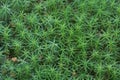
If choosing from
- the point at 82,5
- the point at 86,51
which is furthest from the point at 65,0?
the point at 86,51

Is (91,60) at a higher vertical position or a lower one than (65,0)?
lower

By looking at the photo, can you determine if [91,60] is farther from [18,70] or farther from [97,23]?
[18,70]

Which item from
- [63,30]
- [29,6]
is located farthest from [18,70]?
[29,6]

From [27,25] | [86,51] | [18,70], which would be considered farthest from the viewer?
[27,25]

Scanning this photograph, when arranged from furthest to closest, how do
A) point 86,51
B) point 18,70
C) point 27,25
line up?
point 27,25
point 86,51
point 18,70

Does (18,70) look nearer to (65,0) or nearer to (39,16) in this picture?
(39,16)

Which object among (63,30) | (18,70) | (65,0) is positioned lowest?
(18,70)

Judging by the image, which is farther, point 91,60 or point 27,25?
point 27,25
